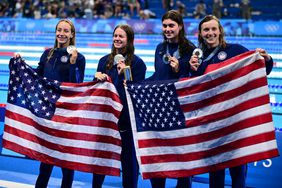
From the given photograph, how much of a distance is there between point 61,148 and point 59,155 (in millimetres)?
57

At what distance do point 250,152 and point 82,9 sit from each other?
63.3 ft

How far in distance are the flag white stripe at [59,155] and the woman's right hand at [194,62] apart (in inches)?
36.5

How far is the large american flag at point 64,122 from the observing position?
146 inches

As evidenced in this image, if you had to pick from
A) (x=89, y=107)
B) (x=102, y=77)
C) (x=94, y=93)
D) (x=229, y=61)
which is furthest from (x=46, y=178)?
(x=229, y=61)

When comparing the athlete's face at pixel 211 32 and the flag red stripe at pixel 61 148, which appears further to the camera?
the flag red stripe at pixel 61 148

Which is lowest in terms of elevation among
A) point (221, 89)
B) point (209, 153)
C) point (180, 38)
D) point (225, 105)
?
point (209, 153)

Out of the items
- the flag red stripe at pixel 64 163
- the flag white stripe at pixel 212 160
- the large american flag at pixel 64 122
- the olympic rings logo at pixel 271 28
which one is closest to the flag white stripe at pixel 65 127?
the large american flag at pixel 64 122

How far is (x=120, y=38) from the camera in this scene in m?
3.67

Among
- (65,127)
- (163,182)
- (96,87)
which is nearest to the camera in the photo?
(163,182)

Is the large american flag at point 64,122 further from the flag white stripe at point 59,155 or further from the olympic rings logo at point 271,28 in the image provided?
the olympic rings logo at point 271,28

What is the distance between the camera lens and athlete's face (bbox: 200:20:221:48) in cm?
349

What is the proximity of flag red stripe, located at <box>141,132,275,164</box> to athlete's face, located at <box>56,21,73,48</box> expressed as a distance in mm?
1142

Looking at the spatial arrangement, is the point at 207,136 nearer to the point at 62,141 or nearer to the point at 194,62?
the point at 194,62

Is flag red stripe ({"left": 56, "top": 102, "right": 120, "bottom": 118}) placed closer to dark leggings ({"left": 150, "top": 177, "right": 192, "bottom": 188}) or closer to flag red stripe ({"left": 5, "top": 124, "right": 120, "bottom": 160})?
flag red stripe ({"left": 5, "top": 124, "right": 120, "bottom": 160})
